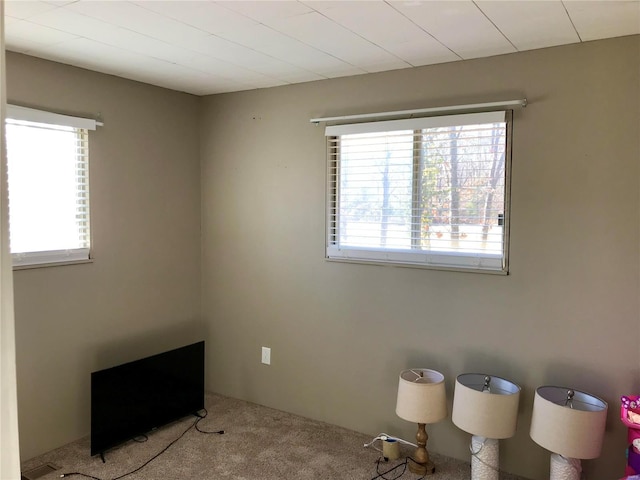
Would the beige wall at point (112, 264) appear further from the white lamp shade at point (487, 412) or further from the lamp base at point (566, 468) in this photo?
the lamp base at point (566, 468)

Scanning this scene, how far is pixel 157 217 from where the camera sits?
340 cm

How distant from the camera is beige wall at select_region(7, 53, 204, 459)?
2.77m

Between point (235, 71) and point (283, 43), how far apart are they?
0.62 meters

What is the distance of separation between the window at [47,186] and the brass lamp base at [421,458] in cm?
210

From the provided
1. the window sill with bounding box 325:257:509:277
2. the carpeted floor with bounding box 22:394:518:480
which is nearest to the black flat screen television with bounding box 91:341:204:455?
the carpeted floor with bounding box 22:394:518:480

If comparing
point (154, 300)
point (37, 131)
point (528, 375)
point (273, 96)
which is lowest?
point (528, 375)

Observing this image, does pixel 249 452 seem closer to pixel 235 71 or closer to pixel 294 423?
pixel 294 423

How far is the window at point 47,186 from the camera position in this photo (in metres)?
2.67

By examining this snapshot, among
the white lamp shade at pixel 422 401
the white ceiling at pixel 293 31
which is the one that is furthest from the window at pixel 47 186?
the white lamp shade at pixel 422 401

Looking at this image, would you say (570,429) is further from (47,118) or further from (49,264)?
(47,118)

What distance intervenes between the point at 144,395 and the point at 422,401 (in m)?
1.58

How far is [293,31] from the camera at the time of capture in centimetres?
223

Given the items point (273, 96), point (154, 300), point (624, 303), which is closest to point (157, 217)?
point (154, 300)

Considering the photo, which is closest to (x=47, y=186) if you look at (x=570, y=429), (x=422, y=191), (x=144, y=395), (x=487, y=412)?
(x=144, y=395)
